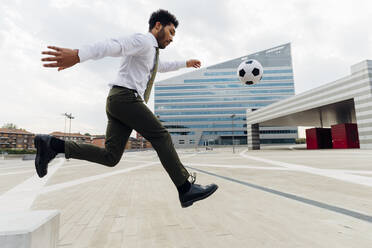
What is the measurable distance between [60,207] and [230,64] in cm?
7506

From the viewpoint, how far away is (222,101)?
6850 centimetres

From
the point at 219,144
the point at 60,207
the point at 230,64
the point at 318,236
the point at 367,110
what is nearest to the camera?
the point at 318,236

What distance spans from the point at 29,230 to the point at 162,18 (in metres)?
2.00

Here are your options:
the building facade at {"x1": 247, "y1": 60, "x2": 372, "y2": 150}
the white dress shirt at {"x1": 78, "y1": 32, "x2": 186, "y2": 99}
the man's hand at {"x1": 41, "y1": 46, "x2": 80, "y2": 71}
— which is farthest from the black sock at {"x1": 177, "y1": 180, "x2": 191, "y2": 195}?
the building facade at {"x1": 247, "y1": 60, "x2": 372, "y2": 150}

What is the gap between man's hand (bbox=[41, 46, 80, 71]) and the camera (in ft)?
4.67

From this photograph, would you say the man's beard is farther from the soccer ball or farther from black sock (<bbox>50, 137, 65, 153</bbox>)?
the soccer ball

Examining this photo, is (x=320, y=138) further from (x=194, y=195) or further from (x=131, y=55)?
(x=131, y=55)

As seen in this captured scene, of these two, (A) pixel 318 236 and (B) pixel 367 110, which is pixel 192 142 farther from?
(A) pixel 318 236

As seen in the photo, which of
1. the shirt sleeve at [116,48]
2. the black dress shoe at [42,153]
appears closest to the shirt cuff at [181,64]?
the shirt sleeve at [116,48]

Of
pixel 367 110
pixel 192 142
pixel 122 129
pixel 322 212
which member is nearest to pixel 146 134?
pixel 122 129

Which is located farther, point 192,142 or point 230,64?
point 230,64

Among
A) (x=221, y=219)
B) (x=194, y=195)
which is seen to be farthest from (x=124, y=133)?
(x=221, y=219)

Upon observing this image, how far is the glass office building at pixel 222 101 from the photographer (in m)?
66.2

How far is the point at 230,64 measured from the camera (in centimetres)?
7162
